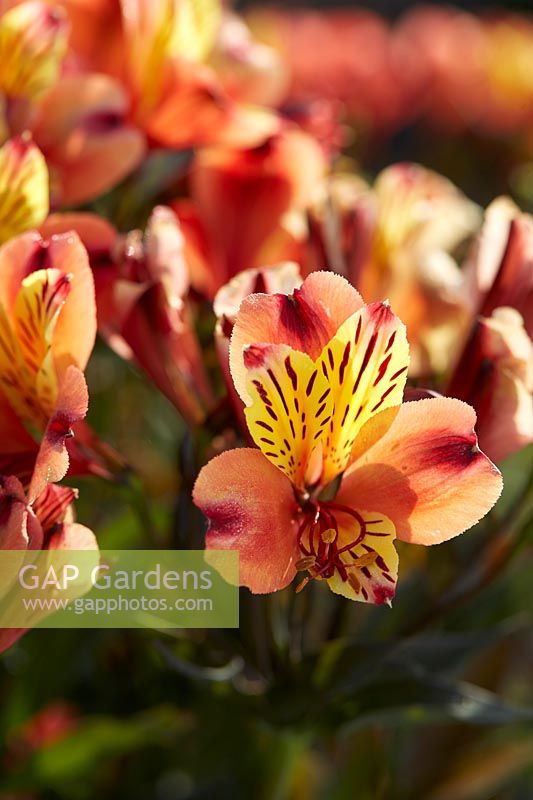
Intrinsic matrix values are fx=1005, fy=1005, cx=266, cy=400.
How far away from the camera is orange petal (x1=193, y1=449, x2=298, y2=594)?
0.42m

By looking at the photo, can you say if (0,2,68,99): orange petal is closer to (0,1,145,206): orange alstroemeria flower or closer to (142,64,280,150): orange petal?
(0,1,145,206): orange alstroemeria flower

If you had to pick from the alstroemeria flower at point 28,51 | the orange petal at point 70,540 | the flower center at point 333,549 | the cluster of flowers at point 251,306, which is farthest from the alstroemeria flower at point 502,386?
the alstroemeria flower at point 28,51

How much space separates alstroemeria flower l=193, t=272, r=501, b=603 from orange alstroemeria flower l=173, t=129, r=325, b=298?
275 millimetres

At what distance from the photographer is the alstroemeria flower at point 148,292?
555 millimetres

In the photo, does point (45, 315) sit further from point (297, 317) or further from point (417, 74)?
point (417, 74)

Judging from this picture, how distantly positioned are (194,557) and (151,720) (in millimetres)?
238

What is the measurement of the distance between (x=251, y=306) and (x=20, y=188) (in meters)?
0.19

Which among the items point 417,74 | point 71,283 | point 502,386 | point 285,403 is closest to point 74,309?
point 71,283

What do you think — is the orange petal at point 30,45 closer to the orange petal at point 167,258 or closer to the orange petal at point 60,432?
the orange petal at point 167,258

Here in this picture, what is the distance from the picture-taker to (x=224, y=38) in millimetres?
856

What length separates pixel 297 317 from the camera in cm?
44

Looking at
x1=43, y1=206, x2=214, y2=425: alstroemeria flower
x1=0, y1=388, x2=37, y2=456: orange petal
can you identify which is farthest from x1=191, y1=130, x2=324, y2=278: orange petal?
x1=0, y1=388, x2=37, y2=456: orange petal

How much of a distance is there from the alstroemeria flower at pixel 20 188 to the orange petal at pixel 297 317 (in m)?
0.18

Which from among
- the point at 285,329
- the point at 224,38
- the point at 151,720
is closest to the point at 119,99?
the point at 224,38
